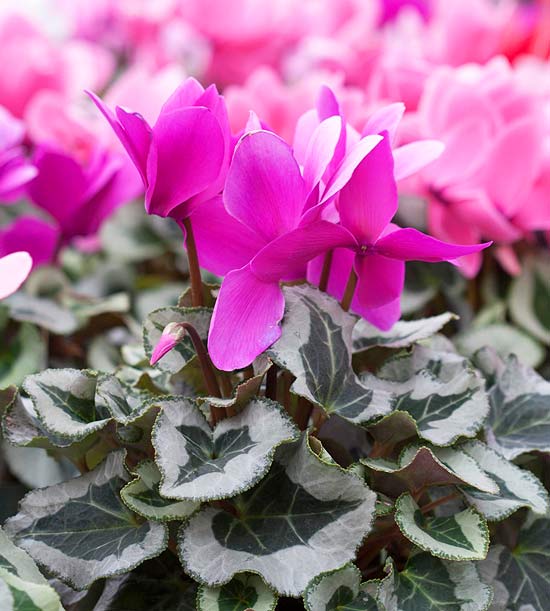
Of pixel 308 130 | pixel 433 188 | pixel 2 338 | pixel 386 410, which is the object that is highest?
pixel 308 130

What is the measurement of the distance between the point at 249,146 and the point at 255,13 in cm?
112

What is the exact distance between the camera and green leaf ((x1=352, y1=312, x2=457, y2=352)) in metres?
0.65

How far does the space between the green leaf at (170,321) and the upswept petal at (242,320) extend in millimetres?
55

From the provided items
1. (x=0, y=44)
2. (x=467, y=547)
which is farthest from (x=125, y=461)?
(x=0, y=44)

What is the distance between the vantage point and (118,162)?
958mm

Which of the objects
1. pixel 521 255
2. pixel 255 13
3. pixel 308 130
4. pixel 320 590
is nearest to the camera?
pixel 320 590

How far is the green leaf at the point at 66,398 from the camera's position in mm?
570

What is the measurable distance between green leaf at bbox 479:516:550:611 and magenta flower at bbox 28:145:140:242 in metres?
0.55

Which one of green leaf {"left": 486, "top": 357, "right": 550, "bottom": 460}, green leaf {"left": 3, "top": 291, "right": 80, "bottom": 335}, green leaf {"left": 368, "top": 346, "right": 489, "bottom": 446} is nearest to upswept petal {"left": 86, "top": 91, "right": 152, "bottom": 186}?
green leaf {"left": 368, "top": 346, "right": 489, "bottom": 446}

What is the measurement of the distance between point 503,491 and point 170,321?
0.80ft

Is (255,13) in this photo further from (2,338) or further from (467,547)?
(467,547)

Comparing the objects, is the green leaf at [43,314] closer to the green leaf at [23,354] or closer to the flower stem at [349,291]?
the green leaf at [23,354]

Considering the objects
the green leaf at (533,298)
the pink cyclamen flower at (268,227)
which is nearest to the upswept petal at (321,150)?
the pink cyclamen flower at (268,227)

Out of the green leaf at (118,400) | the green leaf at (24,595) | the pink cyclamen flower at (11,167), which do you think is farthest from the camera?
the pink cyclamen flower at (11,167)
